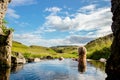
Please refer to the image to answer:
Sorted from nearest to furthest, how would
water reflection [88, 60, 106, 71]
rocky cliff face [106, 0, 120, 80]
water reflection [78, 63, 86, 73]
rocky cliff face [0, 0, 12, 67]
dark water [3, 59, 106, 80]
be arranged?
rocky cliff face [106, 0, 120, 80]
dark water [3, 59, 106, 80]
water reflection [78, 63, 86, 73]
rocky cliff face [0, 0, 12, 67]
water reflection [88, 60, 106, 71]

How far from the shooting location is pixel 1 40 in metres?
78.7

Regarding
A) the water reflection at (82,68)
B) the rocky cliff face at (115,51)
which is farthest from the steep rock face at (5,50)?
the rocky cliff face at (115,51)

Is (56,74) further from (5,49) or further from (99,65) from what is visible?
(99,65)

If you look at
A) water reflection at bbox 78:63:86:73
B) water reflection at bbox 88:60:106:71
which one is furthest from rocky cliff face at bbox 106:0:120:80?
water reflection at bbox 88:60:106:71

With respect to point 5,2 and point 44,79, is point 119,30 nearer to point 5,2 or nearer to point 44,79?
point 44,79

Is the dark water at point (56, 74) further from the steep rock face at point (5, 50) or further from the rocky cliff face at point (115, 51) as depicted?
the rocky cliff face at point (115, 51)

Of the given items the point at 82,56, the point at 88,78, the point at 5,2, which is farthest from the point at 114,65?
the point at 5,2

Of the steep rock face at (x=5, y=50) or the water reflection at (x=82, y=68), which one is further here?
the steep rock face at (x=5, y=50)

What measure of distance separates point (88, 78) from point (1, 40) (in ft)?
100

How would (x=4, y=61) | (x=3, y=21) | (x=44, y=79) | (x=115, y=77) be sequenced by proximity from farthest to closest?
(x=3, y=21) → (x=4, y=61) → (x=44, y=79) → (x=115, y=77)

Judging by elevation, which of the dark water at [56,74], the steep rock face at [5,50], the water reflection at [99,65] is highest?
the steep rock face at [5,50]

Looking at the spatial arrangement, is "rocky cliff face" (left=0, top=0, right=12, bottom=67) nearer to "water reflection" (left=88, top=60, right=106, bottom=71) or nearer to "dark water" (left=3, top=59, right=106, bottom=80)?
"dark water" (left=3, top=59, right=106, bottom=80)

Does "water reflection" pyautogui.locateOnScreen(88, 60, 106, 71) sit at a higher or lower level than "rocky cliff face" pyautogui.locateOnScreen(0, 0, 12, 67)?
lower

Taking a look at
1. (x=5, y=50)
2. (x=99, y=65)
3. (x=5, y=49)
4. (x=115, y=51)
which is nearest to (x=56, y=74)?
(x=5, y=50)
